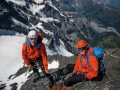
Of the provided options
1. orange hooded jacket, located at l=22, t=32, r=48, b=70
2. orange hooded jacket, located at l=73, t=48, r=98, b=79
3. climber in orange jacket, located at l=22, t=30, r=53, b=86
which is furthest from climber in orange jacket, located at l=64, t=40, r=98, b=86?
orange hooded jacket, located at l=22, t=32, r=48, b=70

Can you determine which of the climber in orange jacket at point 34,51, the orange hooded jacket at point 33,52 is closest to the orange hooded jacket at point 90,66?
the climber in orange jacket at point 34,51

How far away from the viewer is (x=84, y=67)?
1764cm

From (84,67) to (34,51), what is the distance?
15.0ft

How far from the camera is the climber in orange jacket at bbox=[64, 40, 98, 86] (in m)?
16.3

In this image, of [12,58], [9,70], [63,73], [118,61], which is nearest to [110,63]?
[118,61]

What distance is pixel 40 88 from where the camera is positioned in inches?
843

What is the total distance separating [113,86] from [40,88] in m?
7.39

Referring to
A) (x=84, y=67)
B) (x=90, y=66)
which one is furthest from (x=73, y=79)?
(x=90, y=66)

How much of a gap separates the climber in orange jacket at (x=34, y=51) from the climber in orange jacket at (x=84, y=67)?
7.60 ft

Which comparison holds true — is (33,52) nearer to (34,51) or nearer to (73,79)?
(34,51)

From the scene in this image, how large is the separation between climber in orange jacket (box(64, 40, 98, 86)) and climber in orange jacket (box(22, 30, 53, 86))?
2.32 meters

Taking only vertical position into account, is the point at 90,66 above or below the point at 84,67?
above

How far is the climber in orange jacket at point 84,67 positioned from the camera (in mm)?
16312

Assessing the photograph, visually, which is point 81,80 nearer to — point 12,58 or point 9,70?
point 9,70
